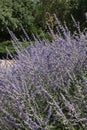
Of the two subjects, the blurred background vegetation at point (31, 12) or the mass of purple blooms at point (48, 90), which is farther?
the blurred background vegetation at point (31, 12)

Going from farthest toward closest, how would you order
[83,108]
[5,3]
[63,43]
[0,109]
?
[5,3]
[63,43]
[0,109]
[83,108]

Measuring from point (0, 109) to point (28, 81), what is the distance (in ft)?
Result: 0.92

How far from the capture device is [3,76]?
328 centimetres

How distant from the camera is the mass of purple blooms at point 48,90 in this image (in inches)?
103

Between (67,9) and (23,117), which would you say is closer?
(23,117)

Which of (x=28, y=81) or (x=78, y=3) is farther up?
(x=28, y=81)

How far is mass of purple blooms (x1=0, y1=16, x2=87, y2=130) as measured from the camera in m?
2.62

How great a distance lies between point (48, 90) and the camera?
118 inches

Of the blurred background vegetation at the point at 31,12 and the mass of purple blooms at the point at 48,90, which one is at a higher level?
the mass of purple blooms at the point at 48,90

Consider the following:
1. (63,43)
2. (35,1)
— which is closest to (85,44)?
(63,43)

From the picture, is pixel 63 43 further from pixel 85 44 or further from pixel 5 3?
pixel 5 3

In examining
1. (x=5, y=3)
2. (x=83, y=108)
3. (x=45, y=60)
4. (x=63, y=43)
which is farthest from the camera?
(x=5, y=3)

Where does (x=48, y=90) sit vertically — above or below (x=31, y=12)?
above

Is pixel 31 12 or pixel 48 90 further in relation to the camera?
pixel 31 12
